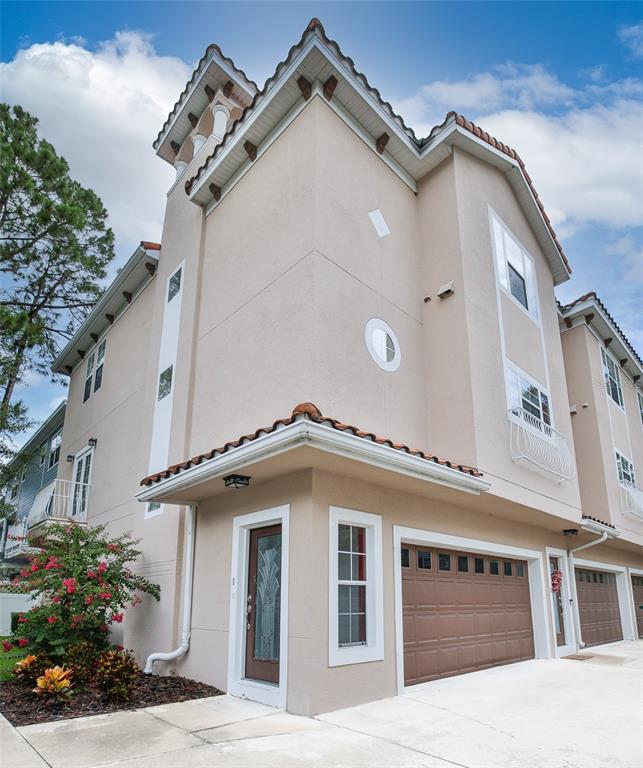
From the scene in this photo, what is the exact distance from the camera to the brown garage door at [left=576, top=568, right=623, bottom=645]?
45.1 feet

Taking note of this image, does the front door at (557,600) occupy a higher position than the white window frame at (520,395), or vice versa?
the white window frame at (520,395)

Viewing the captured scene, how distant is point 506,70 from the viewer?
11.7 metres

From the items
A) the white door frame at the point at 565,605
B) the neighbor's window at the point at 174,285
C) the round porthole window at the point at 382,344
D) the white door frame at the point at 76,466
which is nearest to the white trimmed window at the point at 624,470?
the white door frame at the point at 565,605

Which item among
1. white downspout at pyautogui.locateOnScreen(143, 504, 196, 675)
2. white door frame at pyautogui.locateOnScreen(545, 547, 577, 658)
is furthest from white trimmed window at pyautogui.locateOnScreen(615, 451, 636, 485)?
white downspout at pyautogui.locateOnScreen(143, 504, 196, 675)

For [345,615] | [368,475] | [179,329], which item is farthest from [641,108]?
[345,615]

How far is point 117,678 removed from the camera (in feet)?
22.4

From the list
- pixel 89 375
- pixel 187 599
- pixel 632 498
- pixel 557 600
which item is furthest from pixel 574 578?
pixel 89 375

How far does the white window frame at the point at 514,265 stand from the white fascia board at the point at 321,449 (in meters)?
4.70

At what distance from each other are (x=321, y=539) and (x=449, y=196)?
6882mm

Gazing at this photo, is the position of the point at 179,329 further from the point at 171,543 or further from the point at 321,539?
the point at 321,539

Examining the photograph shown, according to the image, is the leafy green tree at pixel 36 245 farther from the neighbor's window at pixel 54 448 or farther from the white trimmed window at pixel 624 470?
the white trimmed window at pixel 624 470

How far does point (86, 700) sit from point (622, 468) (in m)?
14.7

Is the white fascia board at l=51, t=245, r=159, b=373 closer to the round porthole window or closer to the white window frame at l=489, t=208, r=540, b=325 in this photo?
the round porthole window

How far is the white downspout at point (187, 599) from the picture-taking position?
27.0 feet
